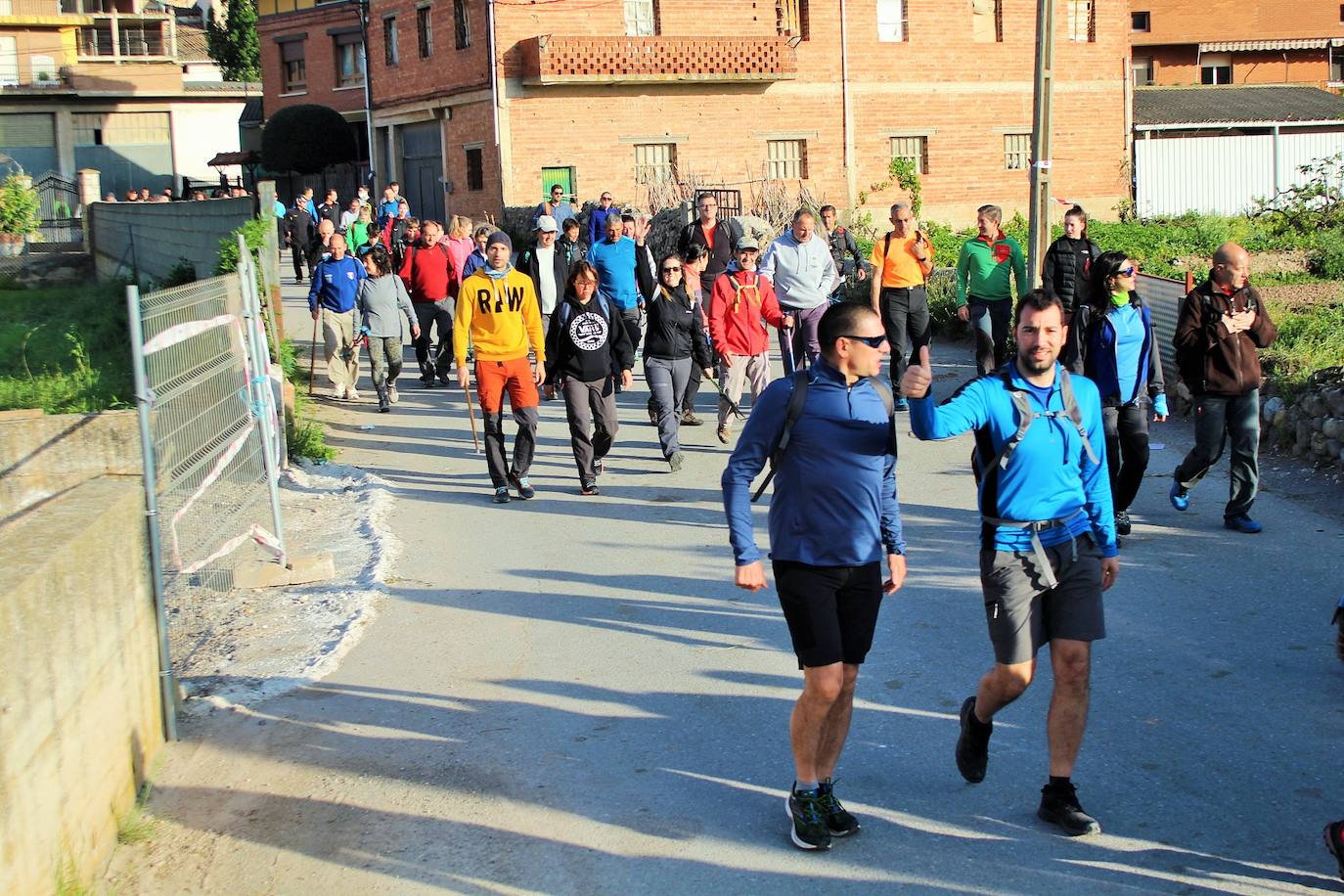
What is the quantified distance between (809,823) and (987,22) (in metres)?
39.6

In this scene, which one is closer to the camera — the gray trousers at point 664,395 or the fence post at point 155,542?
the fence post at point 155,542

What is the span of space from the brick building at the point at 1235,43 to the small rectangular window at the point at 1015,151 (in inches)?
578

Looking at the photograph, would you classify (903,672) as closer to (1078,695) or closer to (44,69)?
(1078,695)

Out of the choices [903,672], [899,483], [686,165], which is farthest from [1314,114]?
[903,672]

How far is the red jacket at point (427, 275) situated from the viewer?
16.1 metres

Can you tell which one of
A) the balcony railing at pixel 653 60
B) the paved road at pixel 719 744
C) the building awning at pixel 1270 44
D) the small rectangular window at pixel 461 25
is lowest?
the paved road at pixel 719 744

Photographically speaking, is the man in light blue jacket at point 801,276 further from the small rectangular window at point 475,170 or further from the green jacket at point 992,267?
the small rectangular window at point 475,170

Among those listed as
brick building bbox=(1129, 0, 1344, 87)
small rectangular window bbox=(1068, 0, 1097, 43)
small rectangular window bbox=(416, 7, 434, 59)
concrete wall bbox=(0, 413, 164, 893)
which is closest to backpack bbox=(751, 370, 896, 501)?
concrete wall bbox=(0, 413, 164, 893)

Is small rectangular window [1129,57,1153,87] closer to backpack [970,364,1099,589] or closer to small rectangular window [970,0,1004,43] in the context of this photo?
small rectangular window [970,0,1004,43]

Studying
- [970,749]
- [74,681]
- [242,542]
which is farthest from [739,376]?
[74,681]

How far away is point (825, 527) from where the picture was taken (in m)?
4.97

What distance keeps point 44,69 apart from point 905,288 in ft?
199

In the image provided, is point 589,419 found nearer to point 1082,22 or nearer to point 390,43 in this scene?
point 390,43

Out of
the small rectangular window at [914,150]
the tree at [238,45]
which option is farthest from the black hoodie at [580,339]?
the tree at [238,45]
